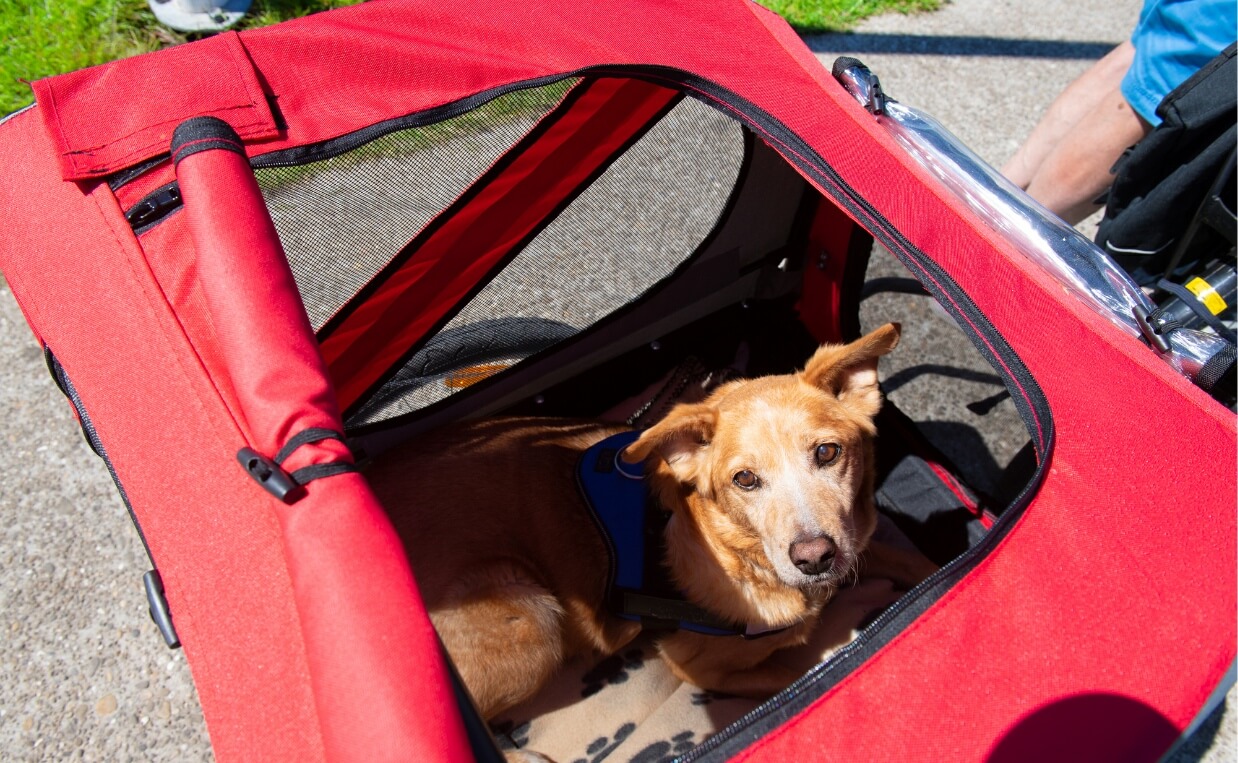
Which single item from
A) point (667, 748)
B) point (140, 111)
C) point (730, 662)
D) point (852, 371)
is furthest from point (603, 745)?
point (140, 111)

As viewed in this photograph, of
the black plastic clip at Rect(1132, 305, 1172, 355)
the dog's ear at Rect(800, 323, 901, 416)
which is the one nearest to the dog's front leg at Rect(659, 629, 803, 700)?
the dog's ear at Rect(800, 323, 901, 416)

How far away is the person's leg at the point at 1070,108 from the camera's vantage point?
3455 millimetres

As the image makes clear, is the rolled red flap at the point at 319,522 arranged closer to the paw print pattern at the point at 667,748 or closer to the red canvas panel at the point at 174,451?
the red canvas panel at the point at 174,451

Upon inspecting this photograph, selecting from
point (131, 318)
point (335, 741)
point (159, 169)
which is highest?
point (159, 169)

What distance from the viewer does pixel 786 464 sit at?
2.21 metres

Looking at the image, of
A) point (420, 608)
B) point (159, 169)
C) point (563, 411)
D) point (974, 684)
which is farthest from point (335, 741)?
point (563, 411)

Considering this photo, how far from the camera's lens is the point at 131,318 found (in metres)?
1.63

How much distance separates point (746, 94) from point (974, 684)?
1.52 m

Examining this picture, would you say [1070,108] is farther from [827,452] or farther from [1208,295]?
[827,452]

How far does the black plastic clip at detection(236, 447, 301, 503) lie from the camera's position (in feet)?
4.20

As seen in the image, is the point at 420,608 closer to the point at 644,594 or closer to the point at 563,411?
the point at 644,594

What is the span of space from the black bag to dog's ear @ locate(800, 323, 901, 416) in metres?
1.14

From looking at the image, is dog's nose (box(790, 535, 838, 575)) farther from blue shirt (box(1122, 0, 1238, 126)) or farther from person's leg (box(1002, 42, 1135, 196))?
person's leg (box(1002, 42, 1135, 196))

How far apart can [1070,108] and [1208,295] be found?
156 cm
